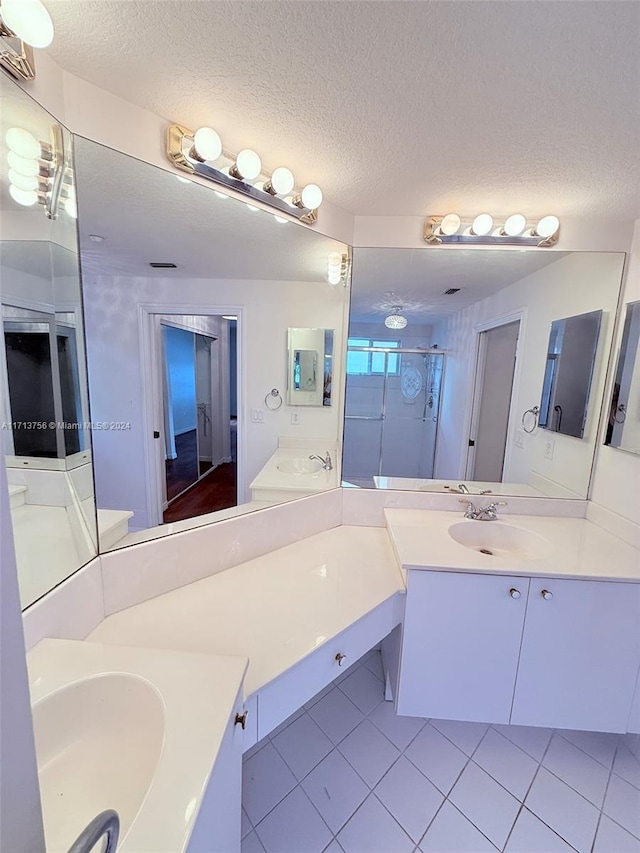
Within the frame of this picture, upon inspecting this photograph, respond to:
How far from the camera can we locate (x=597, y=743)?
4.90 ft

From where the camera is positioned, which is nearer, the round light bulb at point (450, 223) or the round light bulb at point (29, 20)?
the round light bulb at point (29, 20)

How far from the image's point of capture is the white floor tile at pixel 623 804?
1219mm

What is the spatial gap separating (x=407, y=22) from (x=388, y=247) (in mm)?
898

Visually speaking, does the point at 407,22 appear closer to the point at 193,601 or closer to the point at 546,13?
the point at 546,13

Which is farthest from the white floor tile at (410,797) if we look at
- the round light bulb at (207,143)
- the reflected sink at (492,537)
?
the round light bulb at (207,143)

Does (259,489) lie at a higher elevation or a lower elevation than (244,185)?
lower

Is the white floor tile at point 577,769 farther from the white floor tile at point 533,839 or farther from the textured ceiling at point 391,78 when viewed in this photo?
the textured ceiling at point 391,78

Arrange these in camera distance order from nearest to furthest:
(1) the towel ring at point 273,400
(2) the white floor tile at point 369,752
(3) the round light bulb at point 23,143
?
(3) the round light bulb at point 23,143
(2) the white floor tile at point 369,752
(1) the towel ring at point 273,400

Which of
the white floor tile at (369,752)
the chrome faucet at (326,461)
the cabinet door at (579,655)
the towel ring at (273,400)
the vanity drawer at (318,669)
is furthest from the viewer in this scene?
the chrome faucet at (326,461)

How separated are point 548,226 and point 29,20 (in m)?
1.75

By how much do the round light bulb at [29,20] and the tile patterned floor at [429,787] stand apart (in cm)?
225

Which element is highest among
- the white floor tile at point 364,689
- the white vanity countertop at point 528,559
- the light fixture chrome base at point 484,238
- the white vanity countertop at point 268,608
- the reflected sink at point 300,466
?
the light fixture chrome base at point 484,238

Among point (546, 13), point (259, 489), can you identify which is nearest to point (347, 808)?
point (259, 489)

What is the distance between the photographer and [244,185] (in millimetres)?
1200
